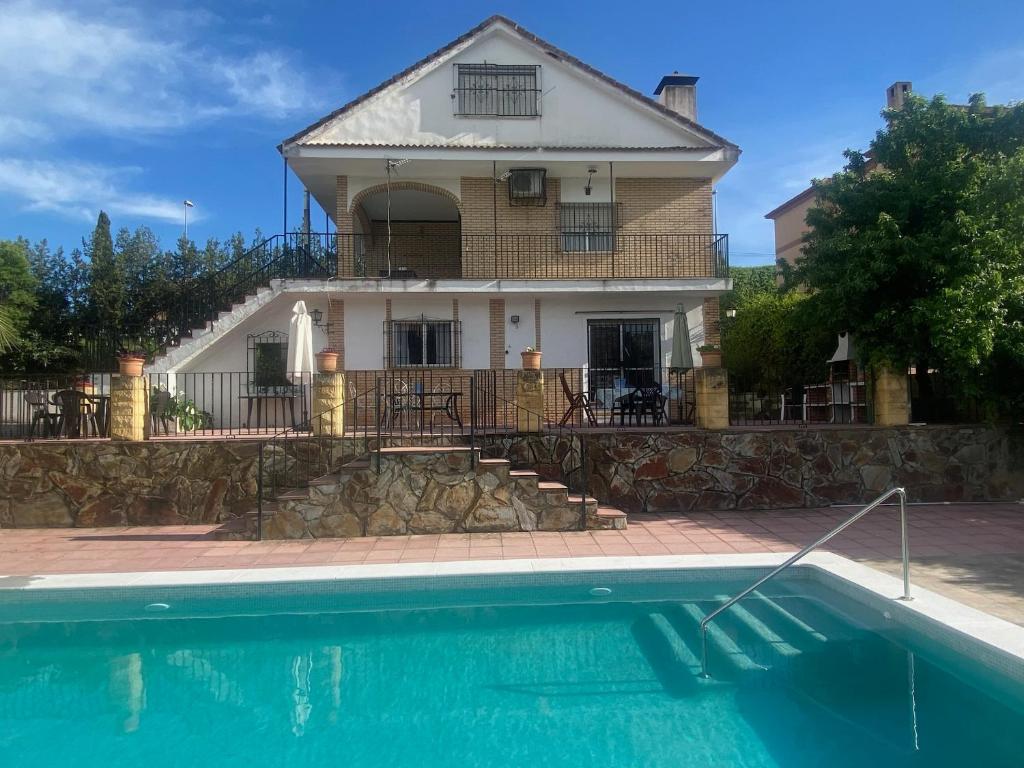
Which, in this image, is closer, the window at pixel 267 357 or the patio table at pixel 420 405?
the patio table at pixel 420 405

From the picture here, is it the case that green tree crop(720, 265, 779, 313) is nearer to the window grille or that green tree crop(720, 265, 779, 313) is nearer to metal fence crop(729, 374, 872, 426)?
metal fence crop(729, 374, 872, 426)

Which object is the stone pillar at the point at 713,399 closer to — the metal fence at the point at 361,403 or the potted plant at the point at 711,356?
the potted plant at the point at 711,356

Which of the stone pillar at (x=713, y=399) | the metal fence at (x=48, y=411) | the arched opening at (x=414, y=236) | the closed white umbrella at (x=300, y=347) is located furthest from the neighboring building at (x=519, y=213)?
the stone pillar at (x=713, y=399)

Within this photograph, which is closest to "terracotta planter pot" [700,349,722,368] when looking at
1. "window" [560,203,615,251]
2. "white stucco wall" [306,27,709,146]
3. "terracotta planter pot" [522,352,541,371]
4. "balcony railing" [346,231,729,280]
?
"terracotta planter pot" [522,352,541,371]

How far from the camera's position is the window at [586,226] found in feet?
53.1

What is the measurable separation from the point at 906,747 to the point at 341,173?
15.0 m

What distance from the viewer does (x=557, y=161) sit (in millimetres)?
15320

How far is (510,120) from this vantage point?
15758 mm

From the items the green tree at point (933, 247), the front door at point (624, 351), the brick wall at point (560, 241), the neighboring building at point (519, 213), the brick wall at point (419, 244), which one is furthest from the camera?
the brick wall at point (419, 244)

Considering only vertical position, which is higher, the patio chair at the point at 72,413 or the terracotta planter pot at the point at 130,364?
the terracotta planter pot at the point at 130,364

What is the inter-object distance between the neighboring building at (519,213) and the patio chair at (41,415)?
402 cm

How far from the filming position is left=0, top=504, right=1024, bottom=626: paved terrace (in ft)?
23.6

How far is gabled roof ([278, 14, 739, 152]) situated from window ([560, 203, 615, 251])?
2466mm

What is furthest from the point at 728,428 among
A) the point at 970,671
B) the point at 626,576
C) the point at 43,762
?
the point at 43,762
